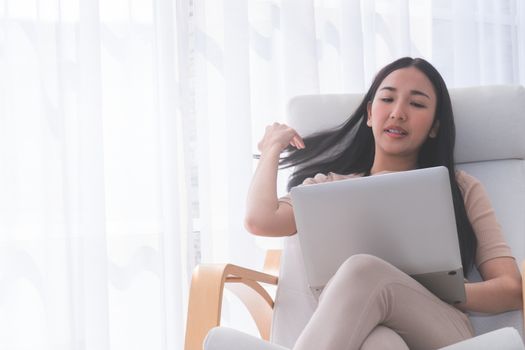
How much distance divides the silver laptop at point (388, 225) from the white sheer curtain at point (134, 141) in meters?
0.87

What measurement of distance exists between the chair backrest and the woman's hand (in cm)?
10

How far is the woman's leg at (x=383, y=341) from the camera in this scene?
124 cm

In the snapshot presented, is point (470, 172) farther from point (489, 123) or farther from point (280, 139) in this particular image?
point (280, 139)

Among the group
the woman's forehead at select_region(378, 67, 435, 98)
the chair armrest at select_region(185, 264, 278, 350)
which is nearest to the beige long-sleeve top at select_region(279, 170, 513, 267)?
the woman's forehead at select_region(378, 67, 435, 98)

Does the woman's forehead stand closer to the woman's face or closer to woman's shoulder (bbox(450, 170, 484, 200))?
the woman's face

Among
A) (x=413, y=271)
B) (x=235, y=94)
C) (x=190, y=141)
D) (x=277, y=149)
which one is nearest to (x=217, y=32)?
(x=235, y=94)

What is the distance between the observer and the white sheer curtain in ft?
6.68

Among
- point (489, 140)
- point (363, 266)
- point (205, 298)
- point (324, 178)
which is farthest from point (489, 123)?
point (205, 298)

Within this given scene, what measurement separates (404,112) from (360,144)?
0.19 meters

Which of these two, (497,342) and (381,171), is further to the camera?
(381,171)

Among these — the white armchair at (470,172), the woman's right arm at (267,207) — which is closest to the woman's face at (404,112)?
the white armchair at (470,172)

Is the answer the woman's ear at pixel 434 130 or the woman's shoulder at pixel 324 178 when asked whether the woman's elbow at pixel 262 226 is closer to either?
the woman's shoulder at pixel 324 178

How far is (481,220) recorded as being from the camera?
1.71 m

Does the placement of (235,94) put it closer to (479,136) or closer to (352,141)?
(352,141)
